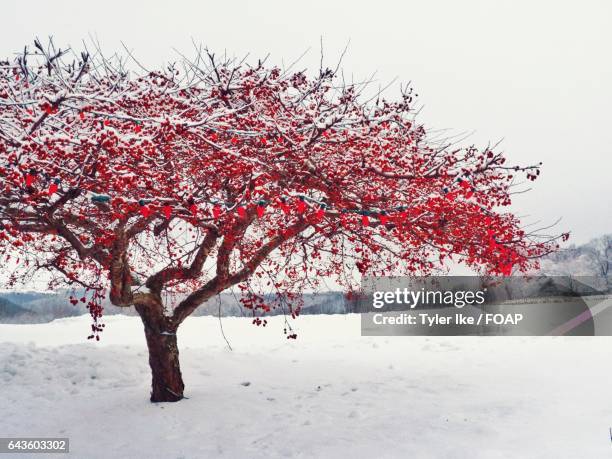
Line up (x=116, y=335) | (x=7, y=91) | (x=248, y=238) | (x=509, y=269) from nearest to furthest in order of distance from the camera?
(x=7, y=91), (x=509, y=269), (x=248, y=238), (x=116, y=335)

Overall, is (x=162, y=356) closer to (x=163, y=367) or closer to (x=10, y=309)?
(x=163, y=367)

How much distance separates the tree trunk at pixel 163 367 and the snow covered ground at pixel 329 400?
1.04 feet

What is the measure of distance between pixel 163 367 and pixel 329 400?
3.63 meters

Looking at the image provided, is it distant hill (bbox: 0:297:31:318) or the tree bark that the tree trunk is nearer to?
the tree bark

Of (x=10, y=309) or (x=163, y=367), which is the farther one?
(x=10, y=309)

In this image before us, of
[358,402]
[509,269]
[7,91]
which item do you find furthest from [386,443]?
[7,91]

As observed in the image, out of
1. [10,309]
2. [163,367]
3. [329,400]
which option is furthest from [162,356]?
[10,309]

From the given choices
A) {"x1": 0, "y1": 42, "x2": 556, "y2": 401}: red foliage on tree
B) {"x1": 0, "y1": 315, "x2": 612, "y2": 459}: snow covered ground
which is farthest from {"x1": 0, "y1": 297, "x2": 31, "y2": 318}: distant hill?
{"x1": 0, "y1": 42, "x2": 556, "y2": 401}: red foliage on tree

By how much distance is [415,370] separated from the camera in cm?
1270

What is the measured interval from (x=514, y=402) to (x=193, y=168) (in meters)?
7.73

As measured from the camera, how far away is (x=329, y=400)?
10016 mm

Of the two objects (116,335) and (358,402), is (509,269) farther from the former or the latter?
(116,335)

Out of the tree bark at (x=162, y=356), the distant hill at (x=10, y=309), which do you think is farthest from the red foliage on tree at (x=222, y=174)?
the distant hill at (x=10, y=309)

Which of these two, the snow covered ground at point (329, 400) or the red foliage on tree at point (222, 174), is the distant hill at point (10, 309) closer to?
the snow covered ground at point (329, 400)
